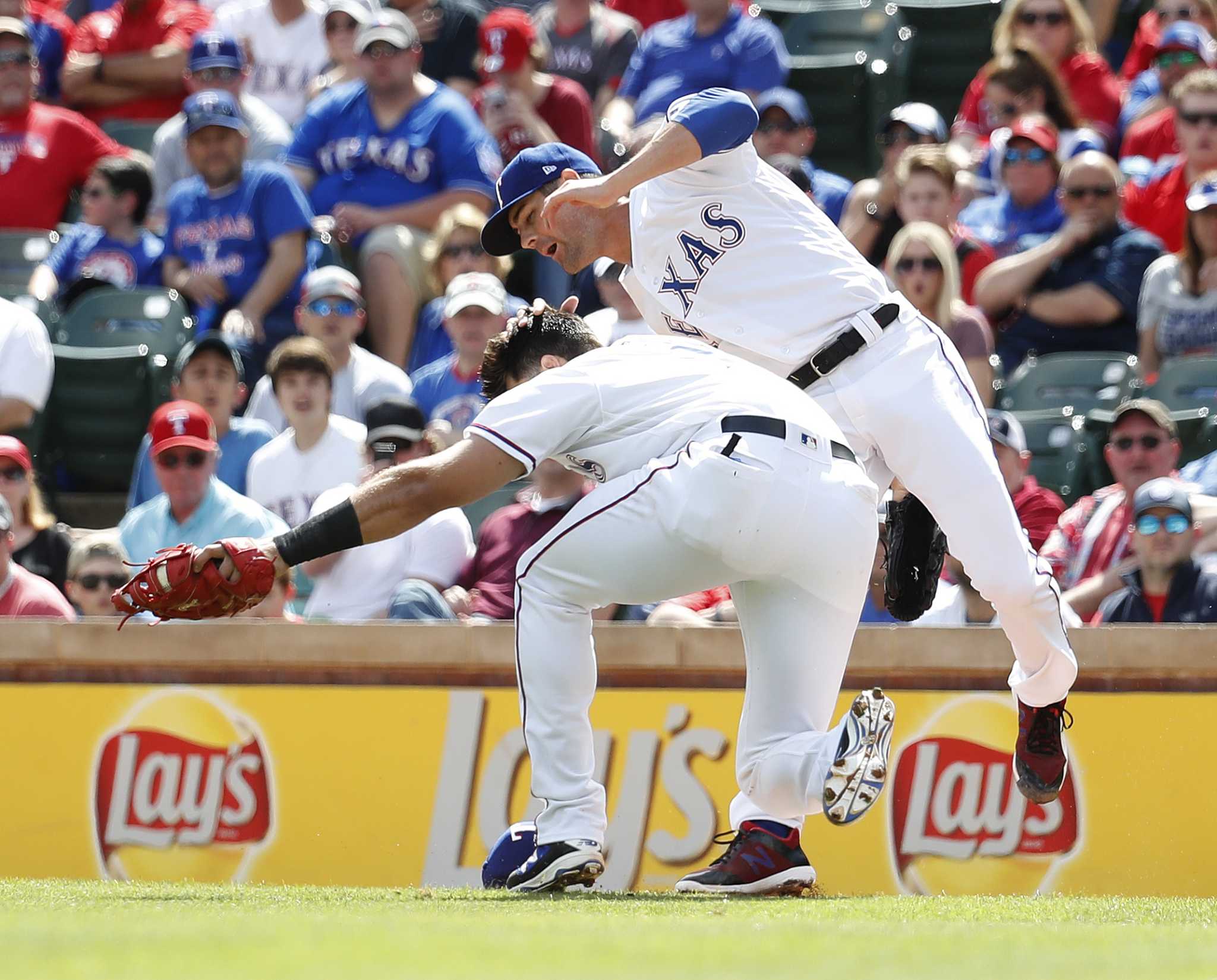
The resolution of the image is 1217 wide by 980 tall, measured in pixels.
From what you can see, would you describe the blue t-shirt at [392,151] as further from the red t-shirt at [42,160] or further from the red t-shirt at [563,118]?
the red t-shirt at [42,160]

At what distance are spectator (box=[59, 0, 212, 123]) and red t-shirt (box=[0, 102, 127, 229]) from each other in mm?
1018

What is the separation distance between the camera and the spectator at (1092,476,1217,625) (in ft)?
21.6

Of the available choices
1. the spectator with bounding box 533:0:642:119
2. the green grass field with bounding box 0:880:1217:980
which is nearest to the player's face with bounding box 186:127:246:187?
the spectator with bounding box 533:0:642:119

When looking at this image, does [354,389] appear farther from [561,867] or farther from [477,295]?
[561,867]

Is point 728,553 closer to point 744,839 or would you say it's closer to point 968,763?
point 744,839

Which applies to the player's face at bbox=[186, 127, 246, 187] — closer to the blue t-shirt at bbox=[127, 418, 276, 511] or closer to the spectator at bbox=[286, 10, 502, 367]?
the spectator at bbox=[286, 10, 502, 367]

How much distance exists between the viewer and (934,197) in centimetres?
889

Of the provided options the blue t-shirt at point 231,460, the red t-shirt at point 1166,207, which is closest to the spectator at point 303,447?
the blue t-shirt at point 231,460

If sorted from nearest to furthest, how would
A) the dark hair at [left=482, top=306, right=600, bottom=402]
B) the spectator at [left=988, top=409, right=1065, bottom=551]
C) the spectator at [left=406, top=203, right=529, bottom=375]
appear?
1. the dark hair at [left=482, top=306, right=600, bottom=402]
2. the spectator at [left=988, top=409, right=1065, bottom=551]
3. the spectator at [left=406, top=203, right=529, bottom=375]

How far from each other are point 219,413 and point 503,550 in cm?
200

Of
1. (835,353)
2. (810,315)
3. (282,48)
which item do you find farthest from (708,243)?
(282,48)

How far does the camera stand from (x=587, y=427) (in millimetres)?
4414

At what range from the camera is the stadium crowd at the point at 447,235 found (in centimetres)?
726

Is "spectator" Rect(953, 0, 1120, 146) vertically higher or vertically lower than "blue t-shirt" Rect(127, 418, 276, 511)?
higher
